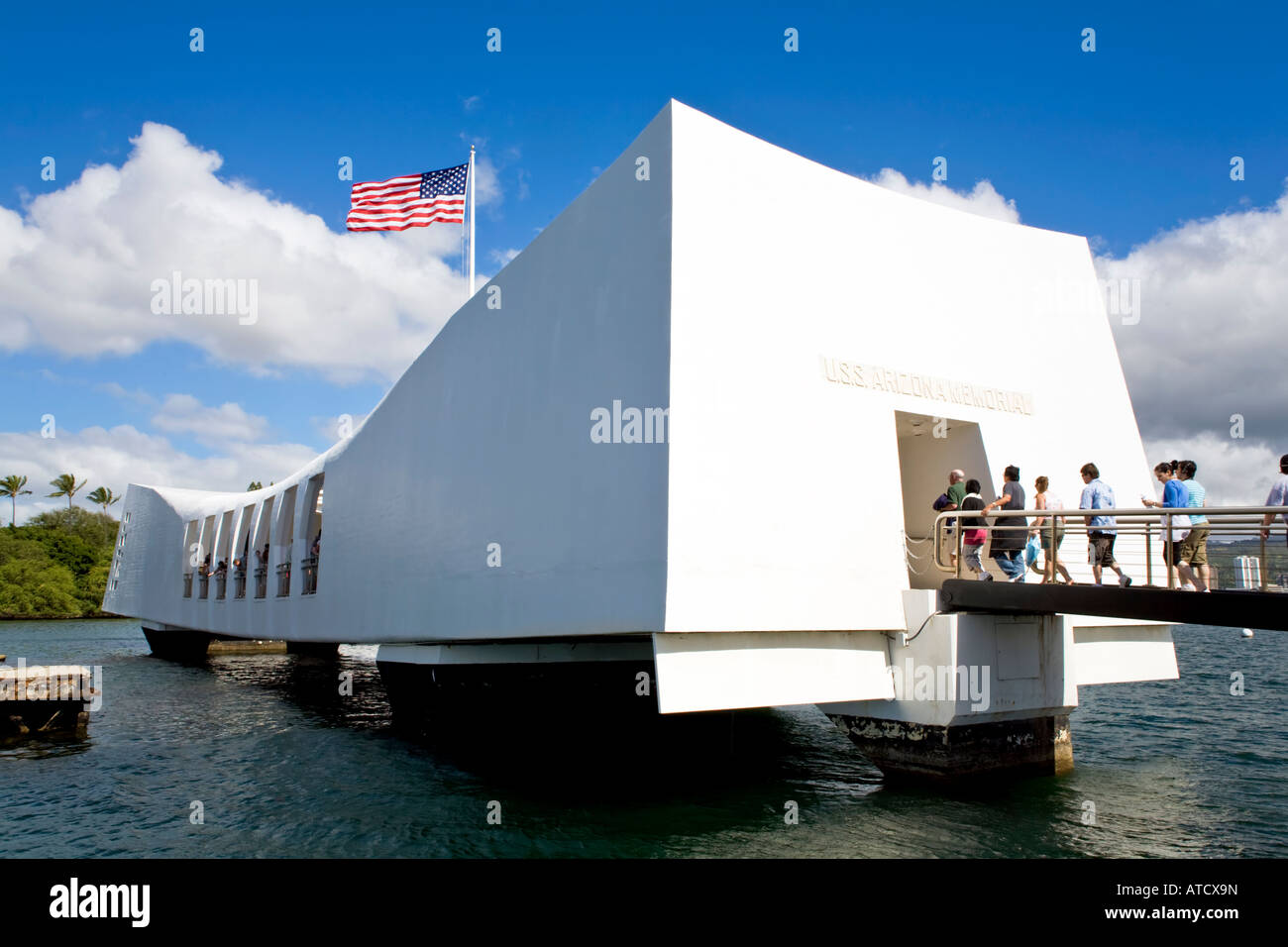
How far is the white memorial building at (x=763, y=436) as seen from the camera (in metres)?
9.63

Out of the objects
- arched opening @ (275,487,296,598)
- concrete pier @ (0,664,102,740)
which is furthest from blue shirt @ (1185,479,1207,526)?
arched opening @ (275,487,296,598)

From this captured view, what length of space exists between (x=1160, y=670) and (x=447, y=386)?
11.9m

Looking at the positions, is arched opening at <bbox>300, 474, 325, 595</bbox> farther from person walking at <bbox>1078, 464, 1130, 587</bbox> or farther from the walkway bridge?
person walking at <bbox>1078, 464, 1130, 587</bbox>

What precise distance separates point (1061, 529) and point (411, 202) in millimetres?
13317

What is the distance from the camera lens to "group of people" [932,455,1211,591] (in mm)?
9117

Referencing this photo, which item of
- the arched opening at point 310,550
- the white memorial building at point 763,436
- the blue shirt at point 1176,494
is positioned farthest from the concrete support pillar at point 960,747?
the arched opening at point 310,550

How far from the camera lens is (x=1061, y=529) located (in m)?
10.0

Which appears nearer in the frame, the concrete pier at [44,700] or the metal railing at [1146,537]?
the metal railing at [1146,537]

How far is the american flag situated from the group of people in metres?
11.2

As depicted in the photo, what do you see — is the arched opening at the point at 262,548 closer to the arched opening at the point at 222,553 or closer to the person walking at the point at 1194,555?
the arched opening at the point at 222,553

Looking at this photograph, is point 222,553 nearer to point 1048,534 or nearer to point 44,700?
point 44,700
